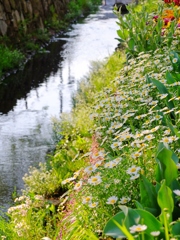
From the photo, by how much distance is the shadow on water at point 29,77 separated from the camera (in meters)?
9.18

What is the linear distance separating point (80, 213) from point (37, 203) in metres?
1.34

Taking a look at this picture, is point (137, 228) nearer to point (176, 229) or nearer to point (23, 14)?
point (176, 229)

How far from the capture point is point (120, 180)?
2.51 meters

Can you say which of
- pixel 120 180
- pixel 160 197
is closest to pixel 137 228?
pixel 160 197

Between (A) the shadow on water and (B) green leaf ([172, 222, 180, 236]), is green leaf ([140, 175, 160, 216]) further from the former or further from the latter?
(A) the shadow on water

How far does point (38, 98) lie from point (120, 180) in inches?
267

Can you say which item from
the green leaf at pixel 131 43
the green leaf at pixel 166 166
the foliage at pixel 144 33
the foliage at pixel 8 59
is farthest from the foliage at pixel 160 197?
the foliage at pixel 8 59

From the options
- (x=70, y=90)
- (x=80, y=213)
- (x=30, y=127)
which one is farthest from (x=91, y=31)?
(x=80, y=213)

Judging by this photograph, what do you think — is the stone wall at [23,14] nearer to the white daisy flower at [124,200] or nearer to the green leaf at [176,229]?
the white daisy flower at [124,200]

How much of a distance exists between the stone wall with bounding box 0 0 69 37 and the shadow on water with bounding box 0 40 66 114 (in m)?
1.18

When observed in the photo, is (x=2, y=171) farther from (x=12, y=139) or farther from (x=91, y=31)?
(x=91, y=31)

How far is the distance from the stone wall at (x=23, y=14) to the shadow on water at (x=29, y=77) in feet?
3.87

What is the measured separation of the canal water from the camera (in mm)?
5957

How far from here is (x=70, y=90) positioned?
9562 mm
